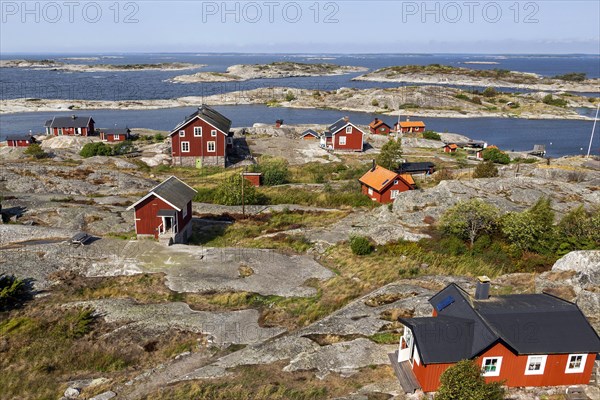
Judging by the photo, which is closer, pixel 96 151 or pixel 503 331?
pixel 503 331

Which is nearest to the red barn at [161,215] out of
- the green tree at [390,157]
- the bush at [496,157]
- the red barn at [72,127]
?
the green tree at [390,157]

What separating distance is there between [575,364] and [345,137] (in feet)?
185

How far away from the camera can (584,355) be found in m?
17.5

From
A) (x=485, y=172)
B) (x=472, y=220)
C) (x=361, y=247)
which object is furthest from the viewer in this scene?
(x=485, y=172)

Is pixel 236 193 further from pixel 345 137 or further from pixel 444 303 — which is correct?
pixel 345 137

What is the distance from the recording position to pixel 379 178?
45.4m

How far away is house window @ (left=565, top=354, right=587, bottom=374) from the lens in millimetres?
17544

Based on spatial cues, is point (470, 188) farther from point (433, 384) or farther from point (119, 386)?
point (119, 386)

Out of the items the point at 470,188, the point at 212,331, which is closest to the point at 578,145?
the point at 470,188

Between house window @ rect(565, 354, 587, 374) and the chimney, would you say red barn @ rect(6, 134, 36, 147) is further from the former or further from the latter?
house window @ rect(565, 354, 587, 374)

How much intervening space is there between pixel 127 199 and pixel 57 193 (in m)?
8.16

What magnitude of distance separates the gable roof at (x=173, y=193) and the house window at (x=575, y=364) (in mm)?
24582

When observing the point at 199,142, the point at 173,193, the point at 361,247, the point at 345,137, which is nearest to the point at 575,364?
the point at 361,247

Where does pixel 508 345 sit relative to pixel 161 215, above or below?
below
